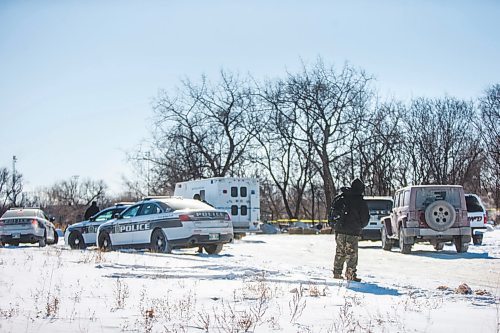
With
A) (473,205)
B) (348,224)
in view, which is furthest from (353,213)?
(473,205)

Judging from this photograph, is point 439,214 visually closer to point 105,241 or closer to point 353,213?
point 353,213

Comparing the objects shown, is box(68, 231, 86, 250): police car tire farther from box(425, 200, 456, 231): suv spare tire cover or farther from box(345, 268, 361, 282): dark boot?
box(345, 268, 361, 282): dark boot

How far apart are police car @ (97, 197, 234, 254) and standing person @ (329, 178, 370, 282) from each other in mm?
5968

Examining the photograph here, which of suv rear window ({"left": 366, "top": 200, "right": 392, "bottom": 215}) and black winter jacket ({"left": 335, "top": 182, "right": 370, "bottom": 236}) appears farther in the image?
suv rear window ({"left": 366, "top": 200, "right": 392, "bottom": 215})

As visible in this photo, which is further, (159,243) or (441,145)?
(441,145)

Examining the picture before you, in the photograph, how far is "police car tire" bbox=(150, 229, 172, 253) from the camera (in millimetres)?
17344

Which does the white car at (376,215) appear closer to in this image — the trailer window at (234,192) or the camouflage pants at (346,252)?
the trailer window at (234,192)

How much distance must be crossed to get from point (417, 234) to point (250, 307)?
12311mm

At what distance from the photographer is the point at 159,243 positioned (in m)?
17.6

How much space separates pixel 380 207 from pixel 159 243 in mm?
10140

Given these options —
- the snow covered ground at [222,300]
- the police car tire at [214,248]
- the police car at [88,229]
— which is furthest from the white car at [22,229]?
the snow covered ground at [222,300]

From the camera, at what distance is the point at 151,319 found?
6906 mm

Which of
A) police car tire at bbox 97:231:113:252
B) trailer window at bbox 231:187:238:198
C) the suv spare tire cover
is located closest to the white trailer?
trailer window at bbox 231:187:238:198

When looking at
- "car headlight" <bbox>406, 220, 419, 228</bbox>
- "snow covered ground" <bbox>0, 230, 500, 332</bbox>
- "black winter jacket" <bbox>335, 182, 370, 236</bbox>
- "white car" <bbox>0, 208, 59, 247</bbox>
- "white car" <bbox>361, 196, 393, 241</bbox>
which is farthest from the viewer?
"white car" <bbox>361, 196, 393, 241</bbox>
